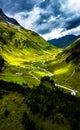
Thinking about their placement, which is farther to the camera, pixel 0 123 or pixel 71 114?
pixel 71 114

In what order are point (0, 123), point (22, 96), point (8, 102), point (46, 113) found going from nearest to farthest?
point (0, 123) → point (46, 113) → point (8, 102) → point (22, 96)

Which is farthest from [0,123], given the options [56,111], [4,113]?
[56,111]

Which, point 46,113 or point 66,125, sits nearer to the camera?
point 66,125

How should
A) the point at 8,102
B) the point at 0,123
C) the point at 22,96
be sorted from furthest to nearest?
the point at 22,96 < the point at 8,102 < the point at 0,123

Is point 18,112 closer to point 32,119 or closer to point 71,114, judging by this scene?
point 32,119

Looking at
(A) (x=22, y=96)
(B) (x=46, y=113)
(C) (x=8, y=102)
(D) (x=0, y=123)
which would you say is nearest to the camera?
(D) (x=0, y=123)

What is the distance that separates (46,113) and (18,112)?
12.8m

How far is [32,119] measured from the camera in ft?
395

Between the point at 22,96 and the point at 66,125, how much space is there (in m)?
34.1

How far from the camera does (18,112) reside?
124 meters

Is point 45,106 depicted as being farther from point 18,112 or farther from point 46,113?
Result: point 18,112

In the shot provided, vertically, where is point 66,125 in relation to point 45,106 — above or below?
below

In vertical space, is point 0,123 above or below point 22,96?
below

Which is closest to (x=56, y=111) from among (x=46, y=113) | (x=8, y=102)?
(x=46, y=113)
